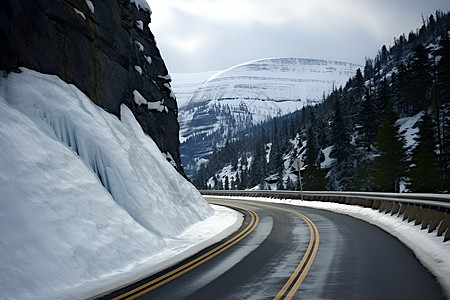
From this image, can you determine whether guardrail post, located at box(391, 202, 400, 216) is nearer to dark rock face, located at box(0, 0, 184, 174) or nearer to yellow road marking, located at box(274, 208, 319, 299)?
yellow road marking, located at box(274, 208, 319, 299)

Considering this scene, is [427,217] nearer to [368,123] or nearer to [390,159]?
[390,159]

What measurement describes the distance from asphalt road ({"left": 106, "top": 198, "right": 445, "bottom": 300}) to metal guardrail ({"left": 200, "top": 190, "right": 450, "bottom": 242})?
3.98 feet

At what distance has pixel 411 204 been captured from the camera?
1498cm

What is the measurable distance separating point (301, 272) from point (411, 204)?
29.8 feet

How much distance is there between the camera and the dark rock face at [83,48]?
13.3 m

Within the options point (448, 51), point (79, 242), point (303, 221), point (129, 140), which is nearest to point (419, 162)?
point (448, 51)

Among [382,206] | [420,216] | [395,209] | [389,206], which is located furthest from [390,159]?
[420,216]

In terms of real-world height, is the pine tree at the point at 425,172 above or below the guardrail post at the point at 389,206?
above

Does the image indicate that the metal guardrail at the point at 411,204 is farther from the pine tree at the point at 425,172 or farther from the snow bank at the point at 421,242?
the pine tree at the point at 425,172

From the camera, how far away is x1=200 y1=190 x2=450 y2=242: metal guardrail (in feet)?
35.4

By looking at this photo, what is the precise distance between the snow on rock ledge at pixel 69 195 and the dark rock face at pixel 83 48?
851mm

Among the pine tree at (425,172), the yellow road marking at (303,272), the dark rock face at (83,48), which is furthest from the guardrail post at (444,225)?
the pine tree at (425,172)

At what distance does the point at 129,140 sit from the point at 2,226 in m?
A: 10.3

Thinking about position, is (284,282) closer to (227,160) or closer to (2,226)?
(2,226)
